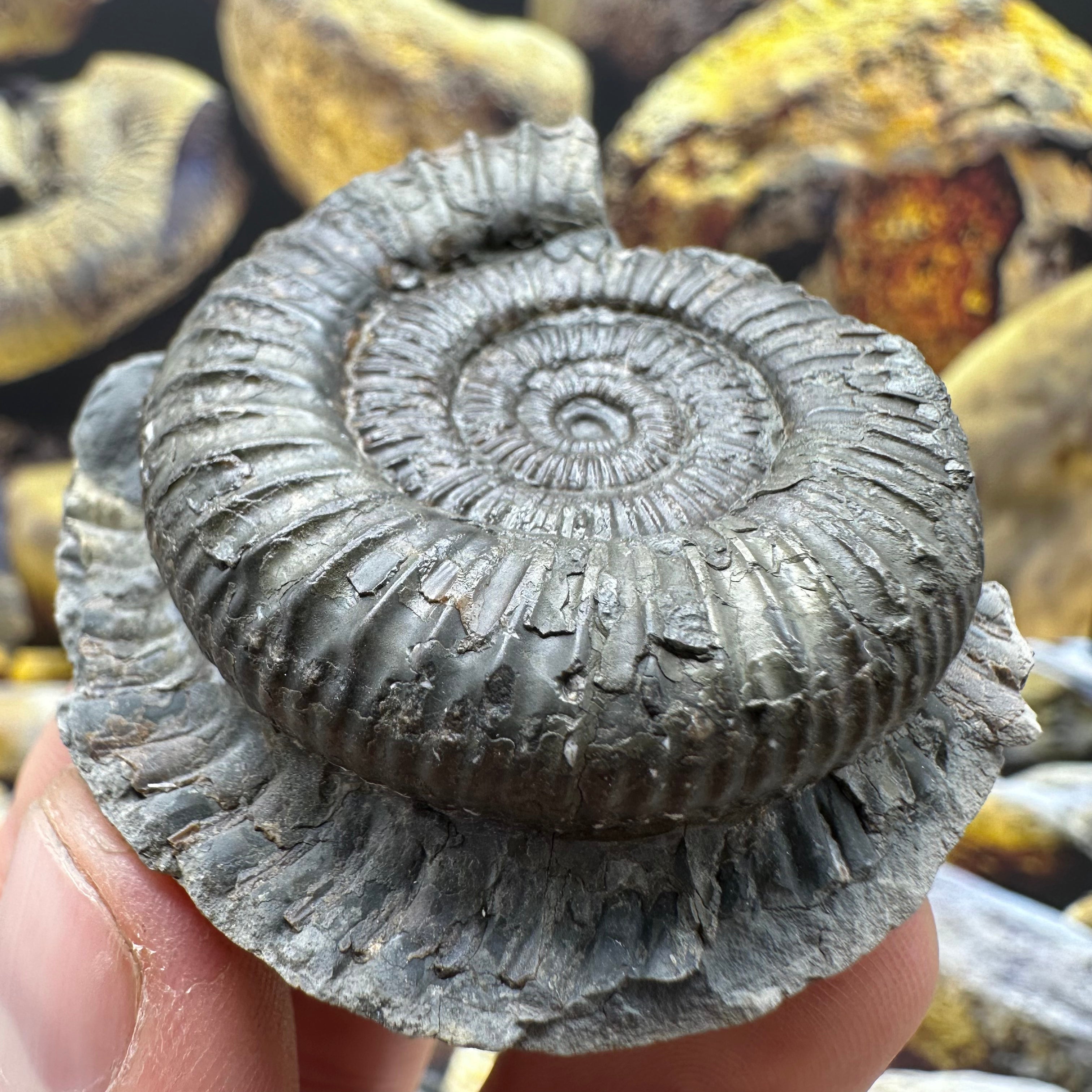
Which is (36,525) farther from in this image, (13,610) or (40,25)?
(40,25)

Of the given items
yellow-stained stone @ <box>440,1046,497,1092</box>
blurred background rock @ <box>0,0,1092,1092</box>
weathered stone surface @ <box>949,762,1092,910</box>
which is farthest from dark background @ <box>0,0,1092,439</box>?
weathered stone surface @ <box>949,762,1092,910</box>

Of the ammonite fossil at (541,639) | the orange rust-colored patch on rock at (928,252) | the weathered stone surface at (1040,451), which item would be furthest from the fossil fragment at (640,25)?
the ammonite fossil at (541,639)

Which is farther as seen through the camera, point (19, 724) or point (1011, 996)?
point (19, 724)

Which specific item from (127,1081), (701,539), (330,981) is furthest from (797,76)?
(127,1081)

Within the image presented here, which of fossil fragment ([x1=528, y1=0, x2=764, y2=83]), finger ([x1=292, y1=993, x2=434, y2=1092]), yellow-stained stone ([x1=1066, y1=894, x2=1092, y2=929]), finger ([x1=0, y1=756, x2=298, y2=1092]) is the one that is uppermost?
fossil fragment ([x1=528, y1=0, x2=764, y2=83])

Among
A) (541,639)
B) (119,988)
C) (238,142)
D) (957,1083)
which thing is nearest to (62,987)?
(119,988)

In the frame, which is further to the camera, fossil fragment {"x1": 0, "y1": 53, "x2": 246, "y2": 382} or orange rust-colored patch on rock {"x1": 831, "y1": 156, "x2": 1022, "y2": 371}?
fossil fragment {"x1": 0, "y1": 53, "x2": 246, "y2": 382}

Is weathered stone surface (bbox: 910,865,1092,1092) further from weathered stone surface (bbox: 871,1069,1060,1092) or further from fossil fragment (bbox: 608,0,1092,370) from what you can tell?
fossil fragment (bbox: 608,0,1092,370)
